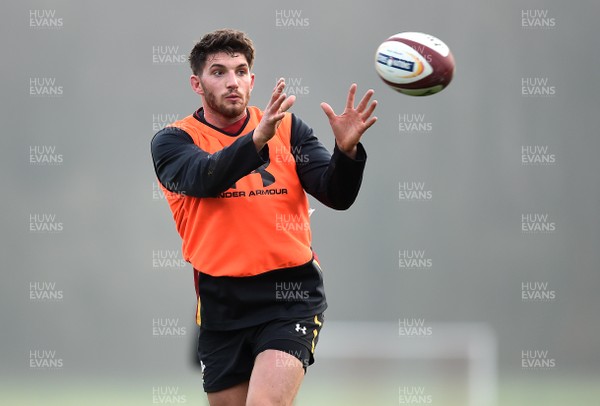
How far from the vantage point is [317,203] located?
28.5 feet

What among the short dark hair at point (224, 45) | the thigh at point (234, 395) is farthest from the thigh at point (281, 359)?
the short dark hair at point (224, 45)

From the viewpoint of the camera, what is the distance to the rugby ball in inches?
166

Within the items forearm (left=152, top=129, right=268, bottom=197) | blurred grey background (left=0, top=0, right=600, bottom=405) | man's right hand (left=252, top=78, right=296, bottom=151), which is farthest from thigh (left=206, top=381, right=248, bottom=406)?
blurred grey background (left=0, top=0, right=600, bottom=405)

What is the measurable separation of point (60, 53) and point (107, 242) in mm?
1867

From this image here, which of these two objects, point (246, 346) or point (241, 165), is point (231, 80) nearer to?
point (241, 165)

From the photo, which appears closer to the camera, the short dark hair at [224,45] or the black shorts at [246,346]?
the black shorts at [246,346]

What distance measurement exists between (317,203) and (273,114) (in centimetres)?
493

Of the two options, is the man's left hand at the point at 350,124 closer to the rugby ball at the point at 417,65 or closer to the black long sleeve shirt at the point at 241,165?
the black long sleeve shirt at the point at 241,165

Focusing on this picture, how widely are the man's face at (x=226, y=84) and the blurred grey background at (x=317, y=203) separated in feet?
14.6

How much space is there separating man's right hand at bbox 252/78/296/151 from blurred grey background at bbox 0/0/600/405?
4.98m

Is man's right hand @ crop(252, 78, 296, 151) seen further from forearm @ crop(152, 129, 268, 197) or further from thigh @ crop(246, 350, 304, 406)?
thigh @ crop(246, 350, 304, 406)

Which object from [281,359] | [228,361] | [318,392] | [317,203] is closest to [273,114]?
[281,359]

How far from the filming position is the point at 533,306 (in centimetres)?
880

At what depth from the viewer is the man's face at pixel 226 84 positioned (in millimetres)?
4273
